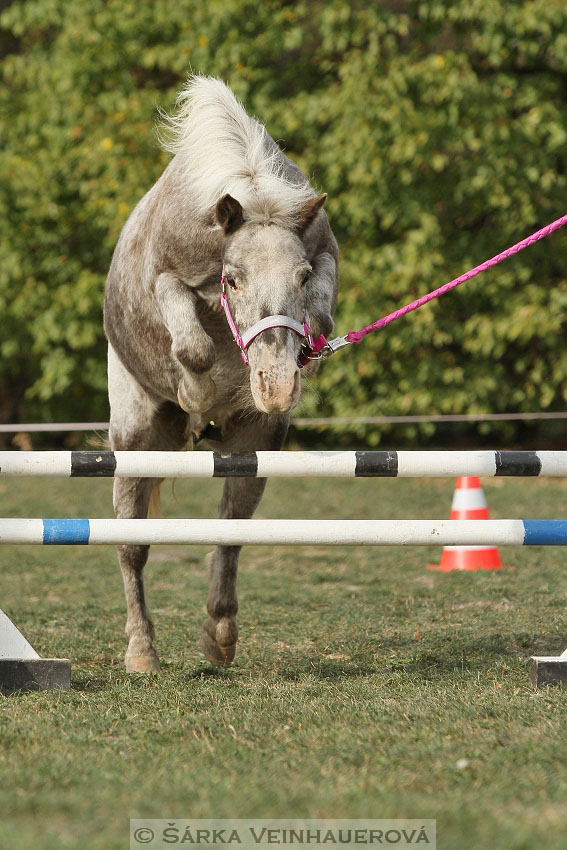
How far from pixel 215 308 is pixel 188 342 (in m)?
0.24

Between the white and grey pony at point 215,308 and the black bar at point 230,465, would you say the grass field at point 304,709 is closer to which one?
the white and grey pony at point 215,308

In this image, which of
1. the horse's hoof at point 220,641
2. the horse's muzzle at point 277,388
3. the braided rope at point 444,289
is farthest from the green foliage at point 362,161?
the horse's muzzle at point 277,388

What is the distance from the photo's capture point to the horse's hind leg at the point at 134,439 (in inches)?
194

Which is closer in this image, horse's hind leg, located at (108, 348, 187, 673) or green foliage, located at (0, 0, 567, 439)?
horse's hind leg, located at (108, 348, 187, 673)

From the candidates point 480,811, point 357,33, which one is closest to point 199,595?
point 480,811

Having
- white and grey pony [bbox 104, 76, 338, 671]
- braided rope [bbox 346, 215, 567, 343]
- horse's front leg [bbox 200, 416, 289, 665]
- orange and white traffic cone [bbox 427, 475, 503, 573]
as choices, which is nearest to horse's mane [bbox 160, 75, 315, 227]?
white and grey pony [bbox 104, 76, 338, 671]

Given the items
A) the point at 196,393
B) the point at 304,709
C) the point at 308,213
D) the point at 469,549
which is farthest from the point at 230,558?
the point at 469,549

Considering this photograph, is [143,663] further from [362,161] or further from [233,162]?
[362,161]

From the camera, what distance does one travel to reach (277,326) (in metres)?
3.78

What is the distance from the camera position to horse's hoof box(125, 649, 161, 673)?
4441 mm

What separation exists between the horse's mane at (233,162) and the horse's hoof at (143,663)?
178 centimetres

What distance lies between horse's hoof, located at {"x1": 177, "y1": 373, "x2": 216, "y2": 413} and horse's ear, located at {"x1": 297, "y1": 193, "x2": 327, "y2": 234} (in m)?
0.68

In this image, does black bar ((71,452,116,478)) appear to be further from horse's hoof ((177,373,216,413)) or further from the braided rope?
the braided rope

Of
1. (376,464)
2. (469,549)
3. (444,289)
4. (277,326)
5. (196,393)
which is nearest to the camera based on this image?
(277,326)
